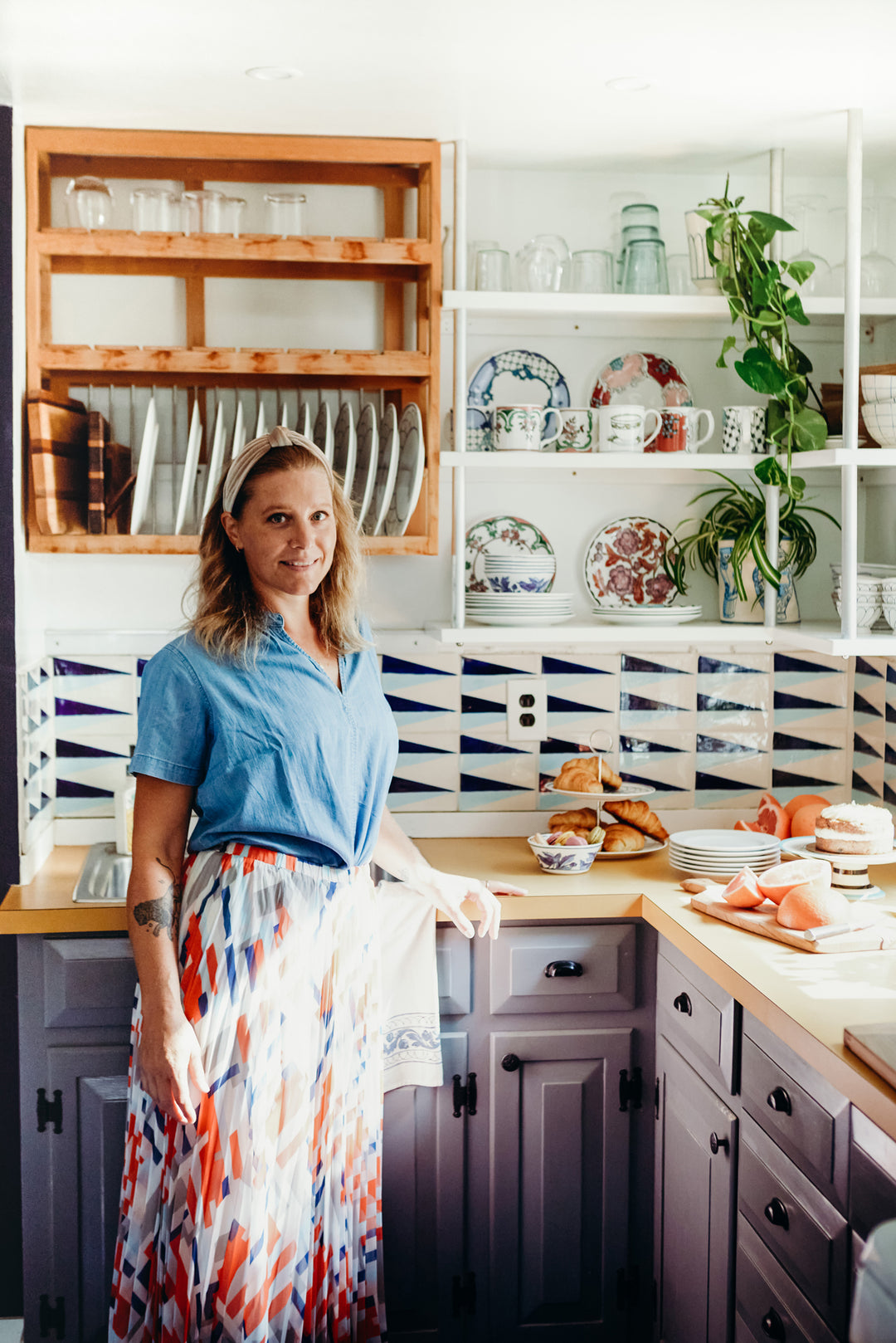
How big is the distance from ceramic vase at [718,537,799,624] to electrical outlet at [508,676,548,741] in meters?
0.44

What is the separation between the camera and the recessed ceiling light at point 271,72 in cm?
204

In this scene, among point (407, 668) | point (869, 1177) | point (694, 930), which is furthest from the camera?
point (407, 668)

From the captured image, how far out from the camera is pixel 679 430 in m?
2.51

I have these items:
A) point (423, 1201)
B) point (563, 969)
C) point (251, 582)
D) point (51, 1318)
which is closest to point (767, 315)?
point (251, 582)

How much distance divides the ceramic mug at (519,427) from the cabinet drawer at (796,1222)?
4.32 feet

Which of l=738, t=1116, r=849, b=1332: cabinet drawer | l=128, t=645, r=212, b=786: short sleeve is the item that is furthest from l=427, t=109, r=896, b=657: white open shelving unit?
l=738, t=1116, r=849, b=1332: cabinet drawer

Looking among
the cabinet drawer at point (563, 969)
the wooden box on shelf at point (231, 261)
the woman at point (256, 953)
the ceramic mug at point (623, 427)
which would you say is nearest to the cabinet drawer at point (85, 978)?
the woman at point (256, 953)

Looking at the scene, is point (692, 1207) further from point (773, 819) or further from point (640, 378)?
point (640, 378)

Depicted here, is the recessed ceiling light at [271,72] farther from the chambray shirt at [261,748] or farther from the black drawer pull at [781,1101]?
the black drawer pull at [781,1101]

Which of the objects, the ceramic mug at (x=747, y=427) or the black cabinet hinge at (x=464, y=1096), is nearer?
the black cabinet hinge at (x=464, y=1096)

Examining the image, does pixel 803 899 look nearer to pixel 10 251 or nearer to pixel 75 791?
pixel 75 791

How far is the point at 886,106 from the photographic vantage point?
225 cm

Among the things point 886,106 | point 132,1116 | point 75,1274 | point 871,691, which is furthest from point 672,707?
point 75,1274

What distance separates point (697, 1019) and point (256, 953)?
739mm
